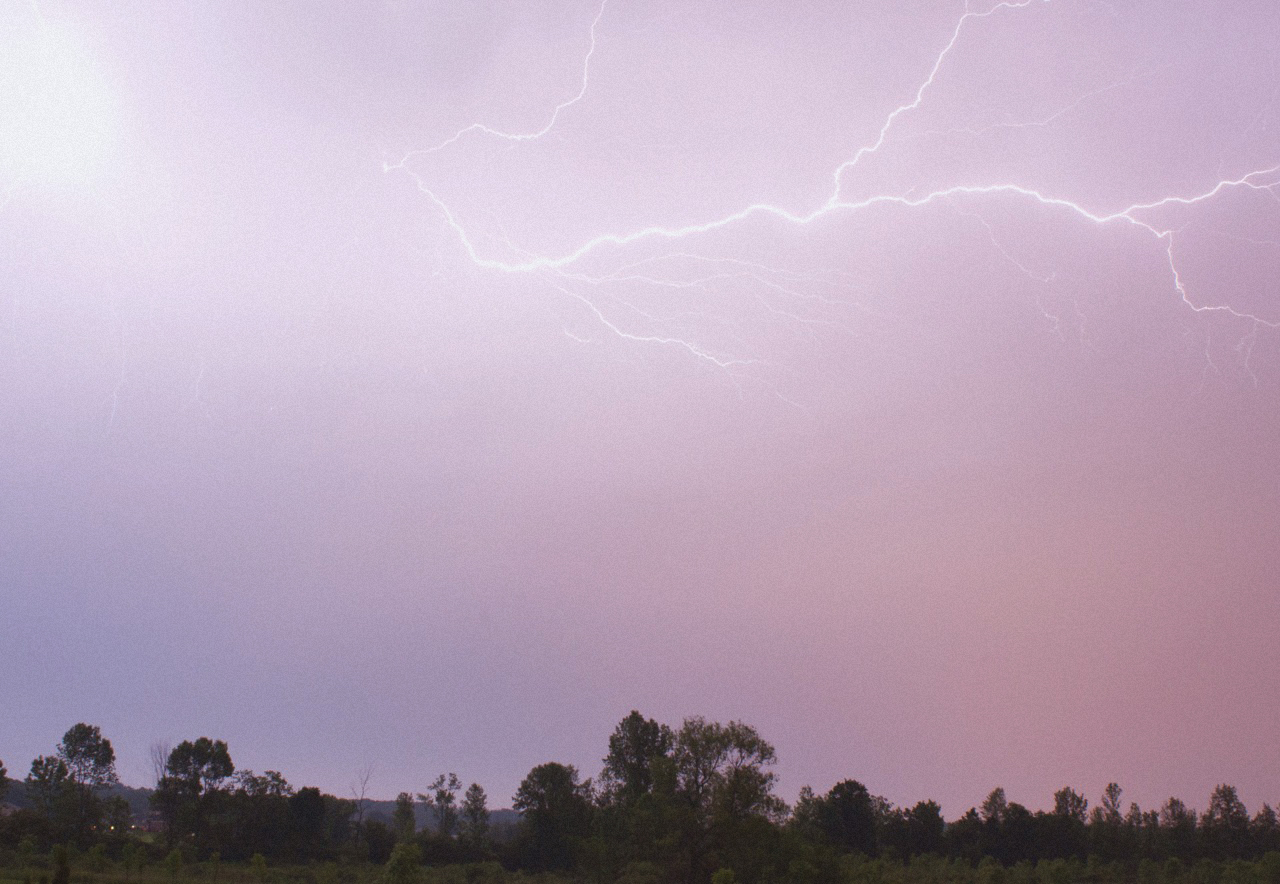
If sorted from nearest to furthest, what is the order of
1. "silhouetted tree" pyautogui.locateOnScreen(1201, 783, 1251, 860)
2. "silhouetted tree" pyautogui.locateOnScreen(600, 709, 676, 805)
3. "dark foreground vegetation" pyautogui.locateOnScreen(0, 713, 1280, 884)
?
"dark foreground vegetation" pyautogui.locateOnScreen(0, 713, 1280, 884) → "silhouetted tree" pyautogui.locateOnScreen(600, 709, 676, 805) → "silhouetted tree" pyautogui.locateOnScreen(1201, 783, 1251, 860)

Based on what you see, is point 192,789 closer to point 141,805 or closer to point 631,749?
point 631,749

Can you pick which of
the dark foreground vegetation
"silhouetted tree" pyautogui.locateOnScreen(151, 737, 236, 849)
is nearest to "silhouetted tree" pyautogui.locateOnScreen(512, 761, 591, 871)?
the dark foreground vegetation

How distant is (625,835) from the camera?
36594 millimetres

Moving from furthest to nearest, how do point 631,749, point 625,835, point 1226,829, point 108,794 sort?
point 108,794
point 1226,829
point 631,749
point 625,835

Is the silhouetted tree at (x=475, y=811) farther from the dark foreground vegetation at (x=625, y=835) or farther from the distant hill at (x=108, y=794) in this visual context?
the distant hill at (x=108, y=794)

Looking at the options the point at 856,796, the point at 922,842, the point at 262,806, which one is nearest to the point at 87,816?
the point at 262,806

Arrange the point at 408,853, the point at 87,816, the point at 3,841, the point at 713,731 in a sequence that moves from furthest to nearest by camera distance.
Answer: the point at 87,816 → the point at 3,841 → the point at 713,731 → the point at 408,853

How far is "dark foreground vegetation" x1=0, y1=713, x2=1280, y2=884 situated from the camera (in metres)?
29.9

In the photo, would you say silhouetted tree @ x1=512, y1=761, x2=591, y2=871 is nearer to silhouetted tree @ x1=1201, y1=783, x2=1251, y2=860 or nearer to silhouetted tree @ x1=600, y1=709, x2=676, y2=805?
silhouetted tree @ x1=600, y1=709, x2=676, y2=805

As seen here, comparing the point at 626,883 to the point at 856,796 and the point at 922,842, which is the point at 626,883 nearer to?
the point at 856,796

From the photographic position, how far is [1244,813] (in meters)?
72.1

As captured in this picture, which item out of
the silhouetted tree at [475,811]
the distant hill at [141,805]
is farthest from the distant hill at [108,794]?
the silhouetted tree at [475,811]

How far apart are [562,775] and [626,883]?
32845mm

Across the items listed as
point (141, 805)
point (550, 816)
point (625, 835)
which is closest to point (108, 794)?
point (550, 816)
